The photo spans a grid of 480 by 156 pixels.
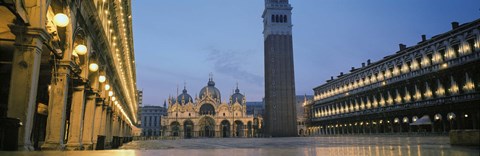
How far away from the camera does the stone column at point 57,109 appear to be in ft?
39.5

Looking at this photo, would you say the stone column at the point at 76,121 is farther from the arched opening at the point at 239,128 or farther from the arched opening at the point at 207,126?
the arched opening at the point at 239,128

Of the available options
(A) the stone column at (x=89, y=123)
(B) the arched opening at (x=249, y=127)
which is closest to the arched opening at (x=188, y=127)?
(B) the arched opening at (x=249, y=127)

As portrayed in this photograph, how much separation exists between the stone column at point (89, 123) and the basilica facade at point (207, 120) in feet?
275

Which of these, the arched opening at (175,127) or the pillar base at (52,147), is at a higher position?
the arched opening at (175,127)

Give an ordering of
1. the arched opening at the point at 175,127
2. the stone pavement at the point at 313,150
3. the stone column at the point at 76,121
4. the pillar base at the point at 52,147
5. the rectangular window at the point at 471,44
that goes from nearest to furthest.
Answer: the stone pavement at the point at 313,150
the pillar base at the point at 52,147
the stone column at the point at 76,121
the rectangular window at the point at 471,44
the arched opening at the point at 175,127

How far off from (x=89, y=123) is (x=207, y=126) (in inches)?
3470

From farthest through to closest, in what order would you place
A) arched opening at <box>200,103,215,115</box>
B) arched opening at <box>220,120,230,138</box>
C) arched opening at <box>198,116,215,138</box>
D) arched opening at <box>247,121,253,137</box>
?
arched opening at <box>200,103,215,115</box>, arched opening at <box>247,121,253,137</box>, arched opening at <box>220,120,230,138</box>, arched opening at <box>198,116,215,138</box>

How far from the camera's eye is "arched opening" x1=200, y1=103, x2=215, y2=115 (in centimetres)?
10700

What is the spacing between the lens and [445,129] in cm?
4084

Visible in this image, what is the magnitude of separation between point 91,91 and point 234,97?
10607 centimetres

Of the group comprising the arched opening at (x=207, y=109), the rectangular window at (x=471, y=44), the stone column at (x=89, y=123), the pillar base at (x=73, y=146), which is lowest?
the pillar base at (x=73, y=146)

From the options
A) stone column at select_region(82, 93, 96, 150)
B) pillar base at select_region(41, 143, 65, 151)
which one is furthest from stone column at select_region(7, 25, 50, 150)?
stone column at select_region(82, 93, 96, 150)

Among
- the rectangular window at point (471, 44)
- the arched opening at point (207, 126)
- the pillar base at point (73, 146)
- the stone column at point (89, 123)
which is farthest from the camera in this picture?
the arched opening at point (207, 126)

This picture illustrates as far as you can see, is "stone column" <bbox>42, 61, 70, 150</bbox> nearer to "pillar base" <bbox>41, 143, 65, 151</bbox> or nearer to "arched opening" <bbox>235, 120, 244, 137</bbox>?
"pillar base" <bbox>41, 143, 65, 151</bbox>
